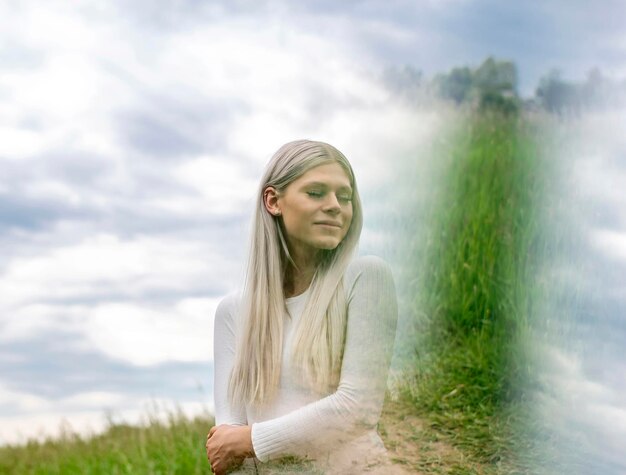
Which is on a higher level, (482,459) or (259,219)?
(259,219)

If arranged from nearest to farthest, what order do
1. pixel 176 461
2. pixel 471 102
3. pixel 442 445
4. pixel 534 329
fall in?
pixel 442 445 → pixel 534 329 → pixel 471 102 → pixel 176 461

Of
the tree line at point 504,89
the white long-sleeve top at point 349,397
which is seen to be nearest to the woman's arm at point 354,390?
the white long-sleeve top at point 349,397

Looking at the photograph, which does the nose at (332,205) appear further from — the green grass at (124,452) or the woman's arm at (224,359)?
the green grass at (124,452)

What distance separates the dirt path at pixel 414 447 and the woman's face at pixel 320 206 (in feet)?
1.05

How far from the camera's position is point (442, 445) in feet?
5.16

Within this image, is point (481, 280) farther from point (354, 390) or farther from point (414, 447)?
point (354, 390)

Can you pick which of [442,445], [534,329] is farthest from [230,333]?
[534,329]

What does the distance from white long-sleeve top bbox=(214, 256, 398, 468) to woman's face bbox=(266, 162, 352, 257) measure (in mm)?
60

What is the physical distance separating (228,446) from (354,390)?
0.22 meters

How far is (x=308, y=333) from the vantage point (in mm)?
1335

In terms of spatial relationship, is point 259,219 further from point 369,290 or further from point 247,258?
point 369,290

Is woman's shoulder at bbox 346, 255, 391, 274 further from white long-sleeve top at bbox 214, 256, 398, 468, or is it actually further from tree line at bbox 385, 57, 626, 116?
tree line at bbox 385, 57, 626, 116

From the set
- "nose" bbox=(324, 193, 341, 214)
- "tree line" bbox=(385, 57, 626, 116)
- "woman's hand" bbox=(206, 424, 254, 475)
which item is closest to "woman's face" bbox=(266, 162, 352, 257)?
"nose" bbox=(324, 193, 341, 214)

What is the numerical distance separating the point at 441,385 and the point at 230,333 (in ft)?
1.58
